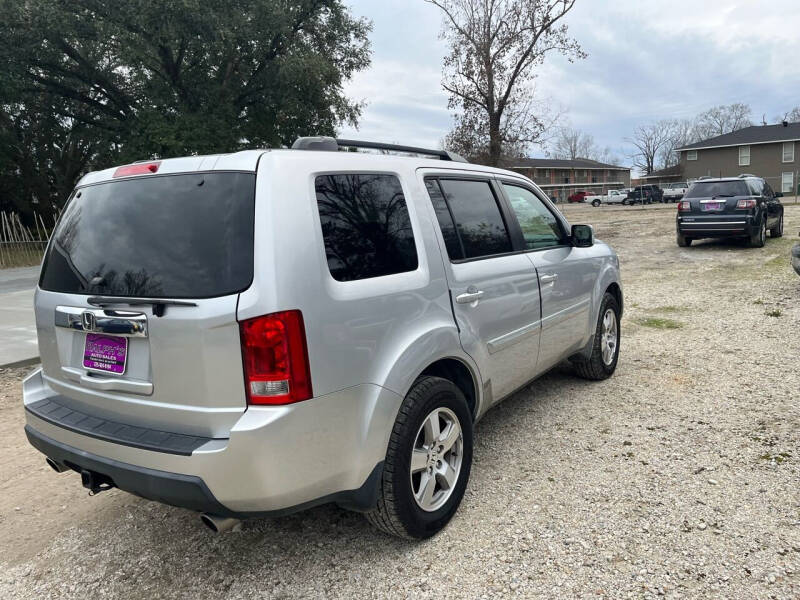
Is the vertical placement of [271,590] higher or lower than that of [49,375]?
lower

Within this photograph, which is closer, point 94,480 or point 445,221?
point 94,480

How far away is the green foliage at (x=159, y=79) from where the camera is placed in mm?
16500

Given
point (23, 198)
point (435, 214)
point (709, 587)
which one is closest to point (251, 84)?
point (23, 198)

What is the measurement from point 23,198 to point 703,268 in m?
25.2

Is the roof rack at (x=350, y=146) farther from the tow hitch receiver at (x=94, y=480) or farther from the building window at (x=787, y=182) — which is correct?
the building window at (x=787, y=182)

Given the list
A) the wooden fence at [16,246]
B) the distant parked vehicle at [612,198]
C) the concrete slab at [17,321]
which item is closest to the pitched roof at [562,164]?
the distant parked vehicle at [612,198]

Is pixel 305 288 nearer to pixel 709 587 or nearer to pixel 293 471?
pixel 293 471

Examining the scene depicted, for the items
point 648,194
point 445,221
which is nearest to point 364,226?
point 445,221

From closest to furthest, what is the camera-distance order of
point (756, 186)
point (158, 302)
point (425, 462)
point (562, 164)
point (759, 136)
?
point (158, 302), point (425, 462), point (756, 186), point (759, 136), point (562, 164)

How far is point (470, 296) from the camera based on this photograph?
289 centimetres

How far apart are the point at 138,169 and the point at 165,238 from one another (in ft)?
1.43

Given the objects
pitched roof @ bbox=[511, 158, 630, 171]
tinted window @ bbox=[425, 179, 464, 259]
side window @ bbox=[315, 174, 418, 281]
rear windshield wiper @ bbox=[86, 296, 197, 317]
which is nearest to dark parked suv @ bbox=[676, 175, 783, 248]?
tinted window @ bbox=[425, 179, 464, 259]

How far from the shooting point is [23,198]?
23.1 metres

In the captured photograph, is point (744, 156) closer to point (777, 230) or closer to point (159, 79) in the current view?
point (777, 230)
